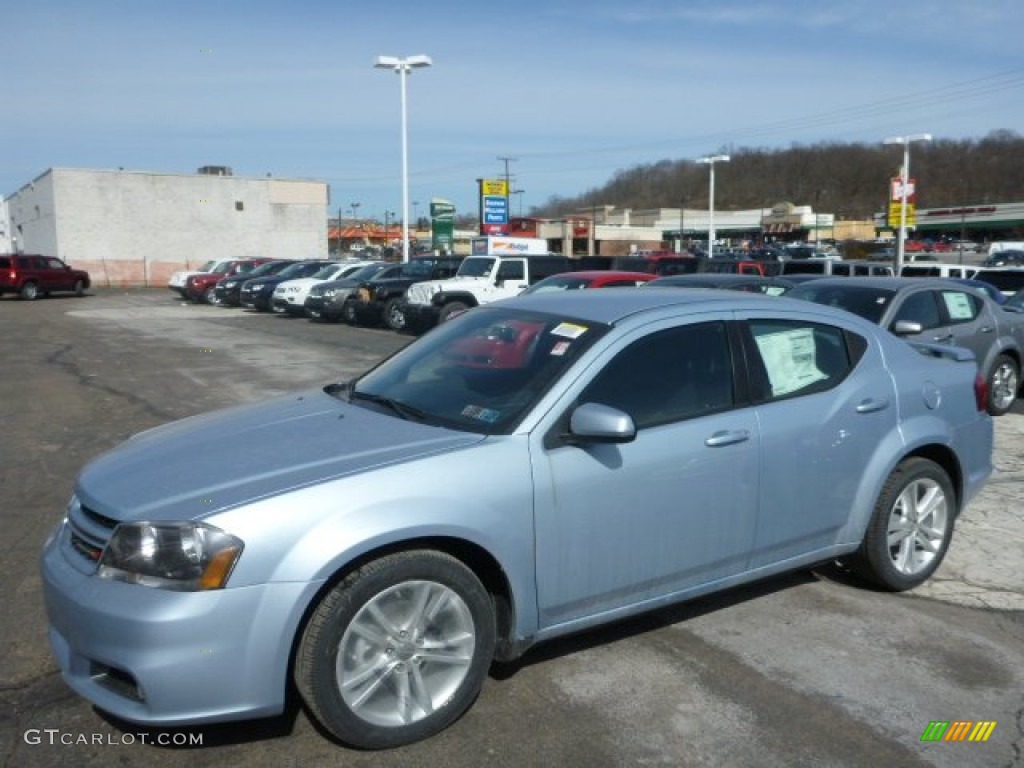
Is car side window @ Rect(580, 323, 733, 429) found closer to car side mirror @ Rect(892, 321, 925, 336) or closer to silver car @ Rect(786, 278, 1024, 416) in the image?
car side mirror @ Rect(892, 321, 925, 336)

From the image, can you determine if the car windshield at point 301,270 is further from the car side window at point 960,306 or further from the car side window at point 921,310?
the car side window at point 921,310

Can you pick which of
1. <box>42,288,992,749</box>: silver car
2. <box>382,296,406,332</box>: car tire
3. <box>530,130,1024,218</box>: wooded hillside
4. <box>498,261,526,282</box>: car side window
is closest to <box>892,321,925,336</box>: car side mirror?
<box>42,288,992,749</box>: silver car

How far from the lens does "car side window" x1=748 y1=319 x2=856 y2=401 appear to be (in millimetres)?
4332

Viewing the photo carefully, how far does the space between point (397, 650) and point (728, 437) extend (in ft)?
5.63

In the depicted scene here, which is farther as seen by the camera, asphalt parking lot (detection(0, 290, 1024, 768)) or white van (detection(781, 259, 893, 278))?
white van (detection(781, 259, 893, 278))

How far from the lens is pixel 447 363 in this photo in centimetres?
440

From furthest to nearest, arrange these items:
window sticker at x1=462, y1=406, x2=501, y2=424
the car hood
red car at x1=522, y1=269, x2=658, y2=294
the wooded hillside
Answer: the wooded hillside
red car at x1=522, y1=269, x2=658, y2=294
window sticker at x1=462, y1=406, x2=501, y2=424
the car hood

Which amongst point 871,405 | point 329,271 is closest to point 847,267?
point 329,271

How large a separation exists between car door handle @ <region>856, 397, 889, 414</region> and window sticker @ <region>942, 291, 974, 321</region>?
6.38 m

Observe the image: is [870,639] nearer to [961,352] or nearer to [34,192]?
[961,352]

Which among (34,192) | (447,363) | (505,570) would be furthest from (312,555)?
(34,192)

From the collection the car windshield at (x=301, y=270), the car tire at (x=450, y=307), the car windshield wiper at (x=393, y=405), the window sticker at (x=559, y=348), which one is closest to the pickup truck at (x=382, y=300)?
the car tire at (x=450, y=307)

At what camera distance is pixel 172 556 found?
9.95 feet

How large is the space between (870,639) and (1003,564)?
5.21 feet
